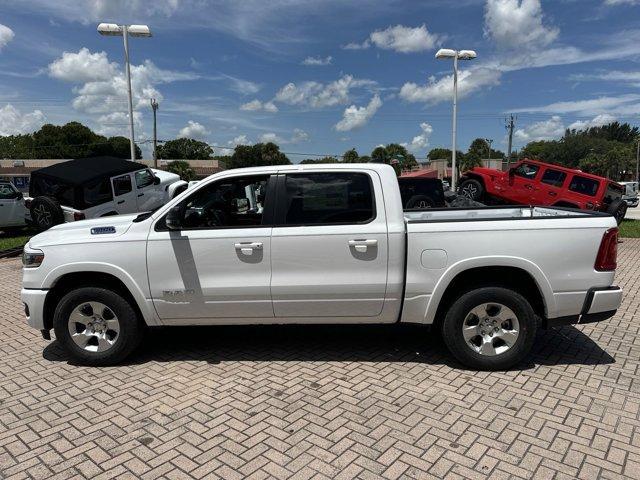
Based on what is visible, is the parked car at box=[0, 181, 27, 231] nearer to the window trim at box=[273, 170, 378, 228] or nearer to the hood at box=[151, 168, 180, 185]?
the hood at box=[151, 168, 180, 185]

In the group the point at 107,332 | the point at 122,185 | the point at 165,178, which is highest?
the point at 165,178

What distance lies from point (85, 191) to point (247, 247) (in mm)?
9178

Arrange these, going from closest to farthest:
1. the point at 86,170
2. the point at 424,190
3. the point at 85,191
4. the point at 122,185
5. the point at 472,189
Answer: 1. the point at 85,191
2. the point at 86,170
3. the point at 122,185
4. the point at 424,190
5. the point at 472,189

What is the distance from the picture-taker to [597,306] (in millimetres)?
4090

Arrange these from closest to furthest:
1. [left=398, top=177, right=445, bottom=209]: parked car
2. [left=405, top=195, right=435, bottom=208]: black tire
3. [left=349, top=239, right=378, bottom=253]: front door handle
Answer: [left=349, top=239, right=378, bottom=253]: front door handle
[left=405, top=195, right=435, bottom=208]: black tire
[left=398, top=177, right=445, bottom=209]: parked car

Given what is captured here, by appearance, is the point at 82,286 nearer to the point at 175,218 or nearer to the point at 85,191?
the point at 175,218

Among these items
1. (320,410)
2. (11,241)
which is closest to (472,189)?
(320,410)

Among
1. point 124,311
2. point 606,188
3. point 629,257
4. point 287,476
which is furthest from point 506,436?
point 606,188

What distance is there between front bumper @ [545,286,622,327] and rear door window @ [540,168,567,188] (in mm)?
11513

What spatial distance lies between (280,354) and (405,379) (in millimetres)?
1278

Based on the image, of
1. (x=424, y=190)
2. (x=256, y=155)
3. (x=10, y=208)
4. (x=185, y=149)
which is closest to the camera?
(x=424, y=190)

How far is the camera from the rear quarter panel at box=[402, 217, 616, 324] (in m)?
4.02

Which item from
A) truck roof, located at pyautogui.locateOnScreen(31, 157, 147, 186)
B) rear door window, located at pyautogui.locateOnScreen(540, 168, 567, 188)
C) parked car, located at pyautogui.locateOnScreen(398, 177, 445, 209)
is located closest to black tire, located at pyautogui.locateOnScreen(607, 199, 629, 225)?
rear door window, located at pyautogui.locateOnScreen(540, 168, 567, 188)

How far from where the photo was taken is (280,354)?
4.79 metres
